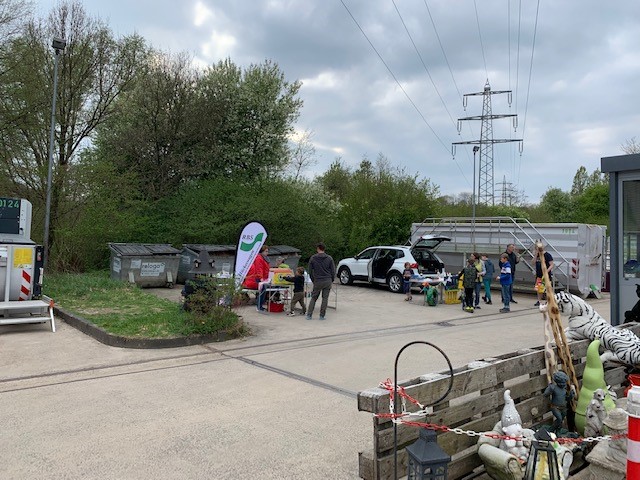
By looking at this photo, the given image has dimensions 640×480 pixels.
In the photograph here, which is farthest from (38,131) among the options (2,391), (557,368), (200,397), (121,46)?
(557,368)

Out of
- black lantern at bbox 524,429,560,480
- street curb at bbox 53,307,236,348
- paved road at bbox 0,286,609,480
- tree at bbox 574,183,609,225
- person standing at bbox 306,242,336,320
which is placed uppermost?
tree at bbox 574,183,609,225

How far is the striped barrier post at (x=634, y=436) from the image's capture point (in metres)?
2.47

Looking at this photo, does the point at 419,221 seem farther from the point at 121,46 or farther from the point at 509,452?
the point at 509,452

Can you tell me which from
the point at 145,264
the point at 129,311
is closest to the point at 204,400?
the point at 129,311

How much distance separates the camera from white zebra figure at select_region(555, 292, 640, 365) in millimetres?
4977

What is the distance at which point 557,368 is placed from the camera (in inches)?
180

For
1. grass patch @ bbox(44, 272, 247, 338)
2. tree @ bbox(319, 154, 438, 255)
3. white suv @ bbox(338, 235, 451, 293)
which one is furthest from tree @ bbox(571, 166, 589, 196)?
grass patch @ bbox(44, 272, 247, 338)

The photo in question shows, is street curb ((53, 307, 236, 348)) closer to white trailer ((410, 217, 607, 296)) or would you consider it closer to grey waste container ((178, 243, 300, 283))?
grey waste container ((178, 243, 300, 283))

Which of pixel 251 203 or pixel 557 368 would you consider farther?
pixel 251 203

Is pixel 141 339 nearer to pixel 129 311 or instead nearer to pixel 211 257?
pixel 129 311

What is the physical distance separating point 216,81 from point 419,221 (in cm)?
1174

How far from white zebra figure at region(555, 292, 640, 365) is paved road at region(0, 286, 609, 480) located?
214 cm

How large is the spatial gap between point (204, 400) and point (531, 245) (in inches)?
595

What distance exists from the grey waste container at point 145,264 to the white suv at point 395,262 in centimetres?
655
